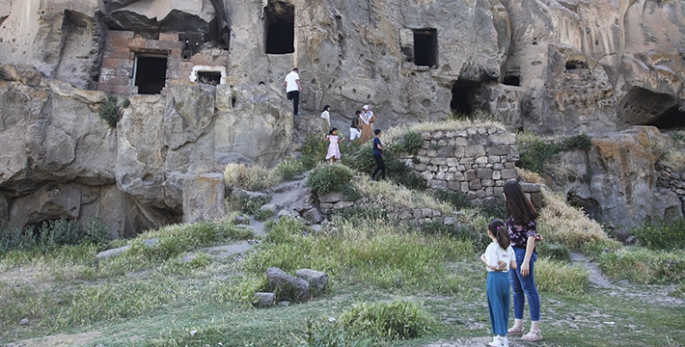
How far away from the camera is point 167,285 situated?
787cm

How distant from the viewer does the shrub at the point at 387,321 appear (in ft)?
17.1

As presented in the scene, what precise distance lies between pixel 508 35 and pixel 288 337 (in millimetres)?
19899

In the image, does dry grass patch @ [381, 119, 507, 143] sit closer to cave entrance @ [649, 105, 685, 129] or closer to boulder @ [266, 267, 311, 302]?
boulder @ [266, 267, 311, 302]

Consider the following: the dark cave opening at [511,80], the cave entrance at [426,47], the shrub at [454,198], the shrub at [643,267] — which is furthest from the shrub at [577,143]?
the shrub at [643,267]

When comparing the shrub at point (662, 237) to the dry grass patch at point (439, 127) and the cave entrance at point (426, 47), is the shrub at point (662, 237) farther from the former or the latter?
the cave entrance at point (426, 47)

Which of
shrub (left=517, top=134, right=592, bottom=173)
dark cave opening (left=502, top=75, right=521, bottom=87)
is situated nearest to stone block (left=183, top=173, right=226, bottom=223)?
shrub (left=517, top=134, right=592, bottom=173)

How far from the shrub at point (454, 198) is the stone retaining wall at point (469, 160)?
0.22 meters

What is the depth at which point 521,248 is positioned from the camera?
17.8 feet

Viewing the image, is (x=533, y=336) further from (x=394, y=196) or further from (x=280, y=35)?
(x=280, y=35)

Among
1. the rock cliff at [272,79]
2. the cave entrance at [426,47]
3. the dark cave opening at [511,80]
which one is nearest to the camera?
the rock cliff at [272,79]

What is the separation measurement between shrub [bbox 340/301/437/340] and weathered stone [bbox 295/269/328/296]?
1.74m

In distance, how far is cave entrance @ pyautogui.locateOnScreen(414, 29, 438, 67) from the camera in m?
20.7

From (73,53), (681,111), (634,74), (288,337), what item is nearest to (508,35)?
(634,74)

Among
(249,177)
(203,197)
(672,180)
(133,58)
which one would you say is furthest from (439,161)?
(133,58)
